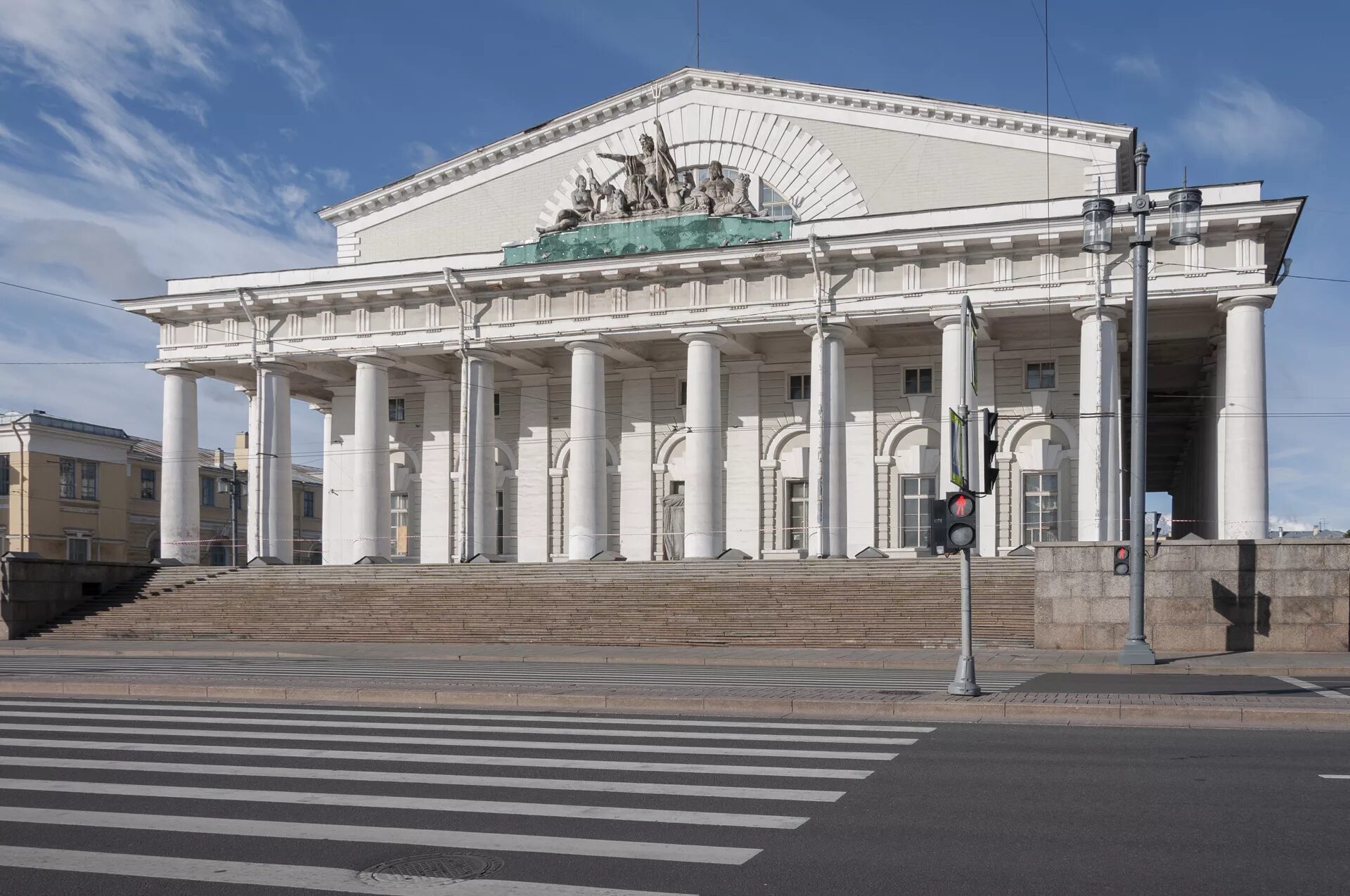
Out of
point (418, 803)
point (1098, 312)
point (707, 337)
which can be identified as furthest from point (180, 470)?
point (418, 803)

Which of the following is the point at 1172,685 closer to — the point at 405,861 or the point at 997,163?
the point at 405,861

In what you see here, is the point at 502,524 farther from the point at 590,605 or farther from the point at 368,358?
the point at 590,605

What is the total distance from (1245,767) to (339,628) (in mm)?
28173

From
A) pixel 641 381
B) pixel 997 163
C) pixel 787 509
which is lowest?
pixel 787 509

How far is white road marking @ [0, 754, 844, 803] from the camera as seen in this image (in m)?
10.1

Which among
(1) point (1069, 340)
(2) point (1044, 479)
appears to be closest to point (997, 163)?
(1) point (1069, 340)

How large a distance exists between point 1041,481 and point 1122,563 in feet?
59.8

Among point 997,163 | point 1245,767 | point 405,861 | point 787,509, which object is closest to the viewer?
point 405,861

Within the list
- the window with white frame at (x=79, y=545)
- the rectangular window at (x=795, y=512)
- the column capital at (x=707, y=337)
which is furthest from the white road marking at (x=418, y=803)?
the window with white frame at (x=79, y=545)

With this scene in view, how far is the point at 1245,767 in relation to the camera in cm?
1138

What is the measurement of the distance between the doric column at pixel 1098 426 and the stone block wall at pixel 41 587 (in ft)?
99.0

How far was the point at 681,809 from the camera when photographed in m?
9.44

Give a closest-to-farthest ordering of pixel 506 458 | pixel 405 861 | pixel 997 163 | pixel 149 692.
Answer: pixel 405 861
pixel 149 692
pixel 997 163
pixel 506 458

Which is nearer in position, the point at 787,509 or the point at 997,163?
the point at 997,163
